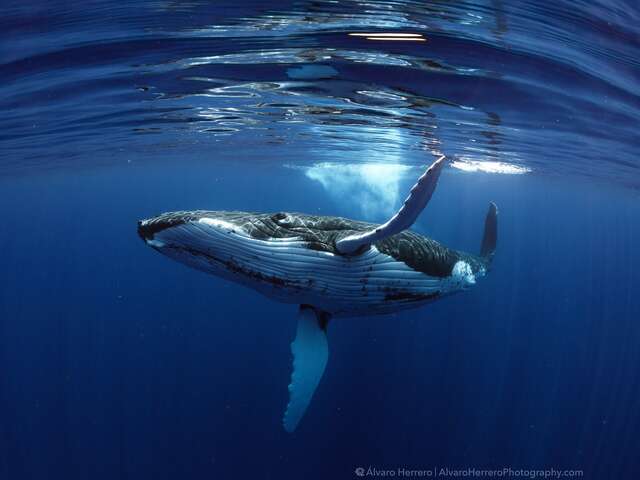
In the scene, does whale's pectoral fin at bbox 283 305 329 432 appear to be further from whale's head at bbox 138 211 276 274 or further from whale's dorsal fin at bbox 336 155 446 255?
whale's dorsal fin at bbox 336 155 446 255

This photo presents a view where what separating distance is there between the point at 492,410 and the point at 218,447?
20.1 m

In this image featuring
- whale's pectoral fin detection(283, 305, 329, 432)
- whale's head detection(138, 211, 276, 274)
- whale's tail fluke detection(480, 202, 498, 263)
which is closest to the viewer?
whale's head detection(138, 211, 276, 274)

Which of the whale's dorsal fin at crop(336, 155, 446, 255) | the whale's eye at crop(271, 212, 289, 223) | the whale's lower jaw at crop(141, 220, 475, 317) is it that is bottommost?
the whale's lower jaw at crop(141, 220, 475, 317)

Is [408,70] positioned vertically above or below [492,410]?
above

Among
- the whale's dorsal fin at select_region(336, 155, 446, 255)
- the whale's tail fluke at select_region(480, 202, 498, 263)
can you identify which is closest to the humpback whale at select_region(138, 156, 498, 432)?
the whale's dorsal fin at select_region(336, 155, 446, 255)

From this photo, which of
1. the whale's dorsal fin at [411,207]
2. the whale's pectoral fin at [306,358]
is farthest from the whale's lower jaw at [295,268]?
the whale's dorsal fin at [411,207]

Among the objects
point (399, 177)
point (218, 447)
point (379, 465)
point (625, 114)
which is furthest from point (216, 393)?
point (625, 114)

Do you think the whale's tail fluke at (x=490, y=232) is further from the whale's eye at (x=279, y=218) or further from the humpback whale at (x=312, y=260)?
the whale's eye at (x=279, y=218)

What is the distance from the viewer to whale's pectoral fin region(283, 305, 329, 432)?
15.2ft

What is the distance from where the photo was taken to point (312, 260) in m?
4.14

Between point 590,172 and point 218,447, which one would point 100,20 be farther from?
point 590,172

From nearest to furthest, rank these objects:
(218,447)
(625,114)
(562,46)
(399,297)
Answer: (399,297) → (562,46) → (625,114) → (218,447)

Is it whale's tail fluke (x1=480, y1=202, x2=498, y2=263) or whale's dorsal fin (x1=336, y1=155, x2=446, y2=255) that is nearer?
whale's dorsal fin (x1=336, y1=155, x2=446, y2=255)

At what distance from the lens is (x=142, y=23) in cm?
753
